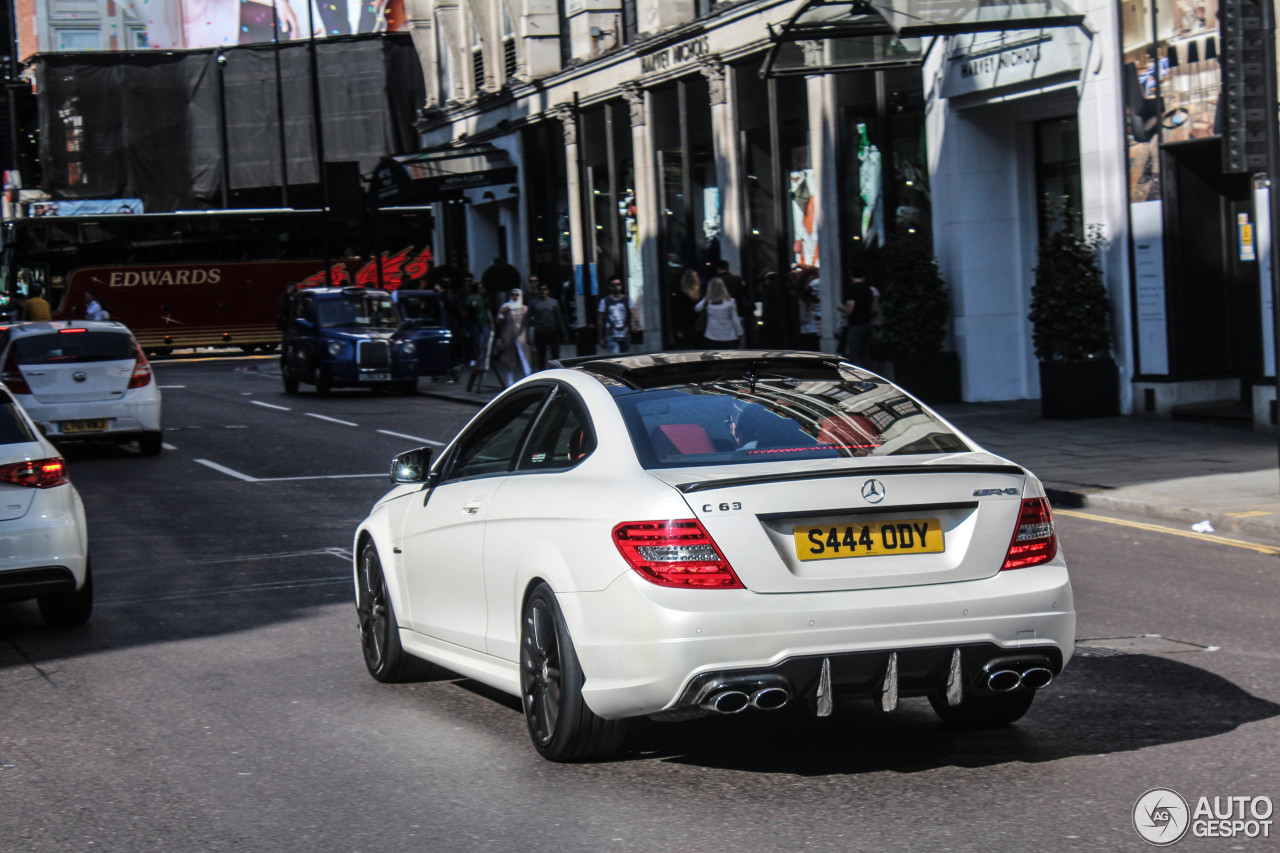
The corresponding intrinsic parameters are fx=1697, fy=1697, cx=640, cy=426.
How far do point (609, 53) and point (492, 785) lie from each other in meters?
30.3

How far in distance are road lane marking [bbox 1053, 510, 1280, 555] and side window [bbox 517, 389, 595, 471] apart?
609cm

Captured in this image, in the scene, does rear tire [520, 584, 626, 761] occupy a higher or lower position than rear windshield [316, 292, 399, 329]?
lower

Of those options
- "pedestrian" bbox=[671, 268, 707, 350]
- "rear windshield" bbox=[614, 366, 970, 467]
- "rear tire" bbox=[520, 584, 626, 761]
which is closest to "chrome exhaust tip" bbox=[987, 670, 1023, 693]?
"rear windshield" bbox=[614, 366, 970, 467]

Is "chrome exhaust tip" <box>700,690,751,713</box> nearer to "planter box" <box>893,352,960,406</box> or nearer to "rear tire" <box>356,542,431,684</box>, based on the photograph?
"rear tire" <box>356,542,431,684</box>

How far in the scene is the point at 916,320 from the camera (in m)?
22.5

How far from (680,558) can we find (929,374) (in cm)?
1776

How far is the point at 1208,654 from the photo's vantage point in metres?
7.71

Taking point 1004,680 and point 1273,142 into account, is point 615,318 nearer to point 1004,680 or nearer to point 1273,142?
point 1273,142

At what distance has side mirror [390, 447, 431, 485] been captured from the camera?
741cm

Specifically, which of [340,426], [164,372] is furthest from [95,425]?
[164,372]

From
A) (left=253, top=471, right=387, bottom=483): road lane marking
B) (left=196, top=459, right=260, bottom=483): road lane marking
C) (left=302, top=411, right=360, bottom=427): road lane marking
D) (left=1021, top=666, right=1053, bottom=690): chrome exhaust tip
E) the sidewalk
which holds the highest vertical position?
(left=1021, top=666, right=1053, bottom=690): chrome exhaust tip

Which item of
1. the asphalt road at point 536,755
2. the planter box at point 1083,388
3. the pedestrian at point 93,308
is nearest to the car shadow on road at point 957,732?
the asphalt road at point 536,755

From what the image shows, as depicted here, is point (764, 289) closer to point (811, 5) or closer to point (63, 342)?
point (811, 5)

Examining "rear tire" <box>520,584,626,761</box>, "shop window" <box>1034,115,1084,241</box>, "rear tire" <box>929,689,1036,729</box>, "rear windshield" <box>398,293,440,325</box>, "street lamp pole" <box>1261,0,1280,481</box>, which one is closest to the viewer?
"rear tire" <box>520,584,626,761</box>
